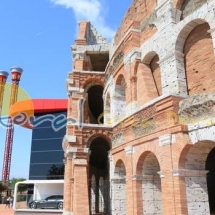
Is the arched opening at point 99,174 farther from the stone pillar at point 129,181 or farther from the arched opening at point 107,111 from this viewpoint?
the stone pillar at point 129,181

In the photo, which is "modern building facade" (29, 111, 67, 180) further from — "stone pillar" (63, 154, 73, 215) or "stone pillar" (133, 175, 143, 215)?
"stone pillar" (133, 175, 143, 215)

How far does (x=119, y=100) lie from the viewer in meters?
13.7

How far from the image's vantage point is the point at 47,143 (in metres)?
32.8

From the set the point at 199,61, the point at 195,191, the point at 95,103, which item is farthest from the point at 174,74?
the point at 95,103

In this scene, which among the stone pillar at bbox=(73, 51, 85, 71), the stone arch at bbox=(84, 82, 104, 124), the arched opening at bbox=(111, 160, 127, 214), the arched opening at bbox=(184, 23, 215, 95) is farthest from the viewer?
the stone arch at bbox=(84, 82, 104, 124)

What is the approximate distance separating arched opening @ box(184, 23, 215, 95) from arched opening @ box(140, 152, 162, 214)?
122 inches

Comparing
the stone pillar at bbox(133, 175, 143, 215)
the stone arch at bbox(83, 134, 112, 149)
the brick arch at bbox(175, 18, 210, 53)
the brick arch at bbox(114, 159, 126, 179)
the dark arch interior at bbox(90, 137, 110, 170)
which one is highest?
the brick arch at bbox(175, 18, 210, 53)

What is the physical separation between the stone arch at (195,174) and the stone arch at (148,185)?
2028 mm

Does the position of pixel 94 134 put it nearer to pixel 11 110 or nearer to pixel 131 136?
pixel 131 136

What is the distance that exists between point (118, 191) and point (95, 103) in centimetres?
970

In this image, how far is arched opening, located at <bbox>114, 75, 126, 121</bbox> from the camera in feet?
44.2

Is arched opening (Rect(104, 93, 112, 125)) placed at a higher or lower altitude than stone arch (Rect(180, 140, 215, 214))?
higher

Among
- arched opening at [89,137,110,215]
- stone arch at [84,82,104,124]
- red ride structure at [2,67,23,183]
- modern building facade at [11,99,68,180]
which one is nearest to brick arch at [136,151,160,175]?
arched opening at [89,137,110,215]

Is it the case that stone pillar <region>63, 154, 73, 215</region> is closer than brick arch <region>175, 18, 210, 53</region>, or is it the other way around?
brick arch <region>175, 18, 210, 53</region>
